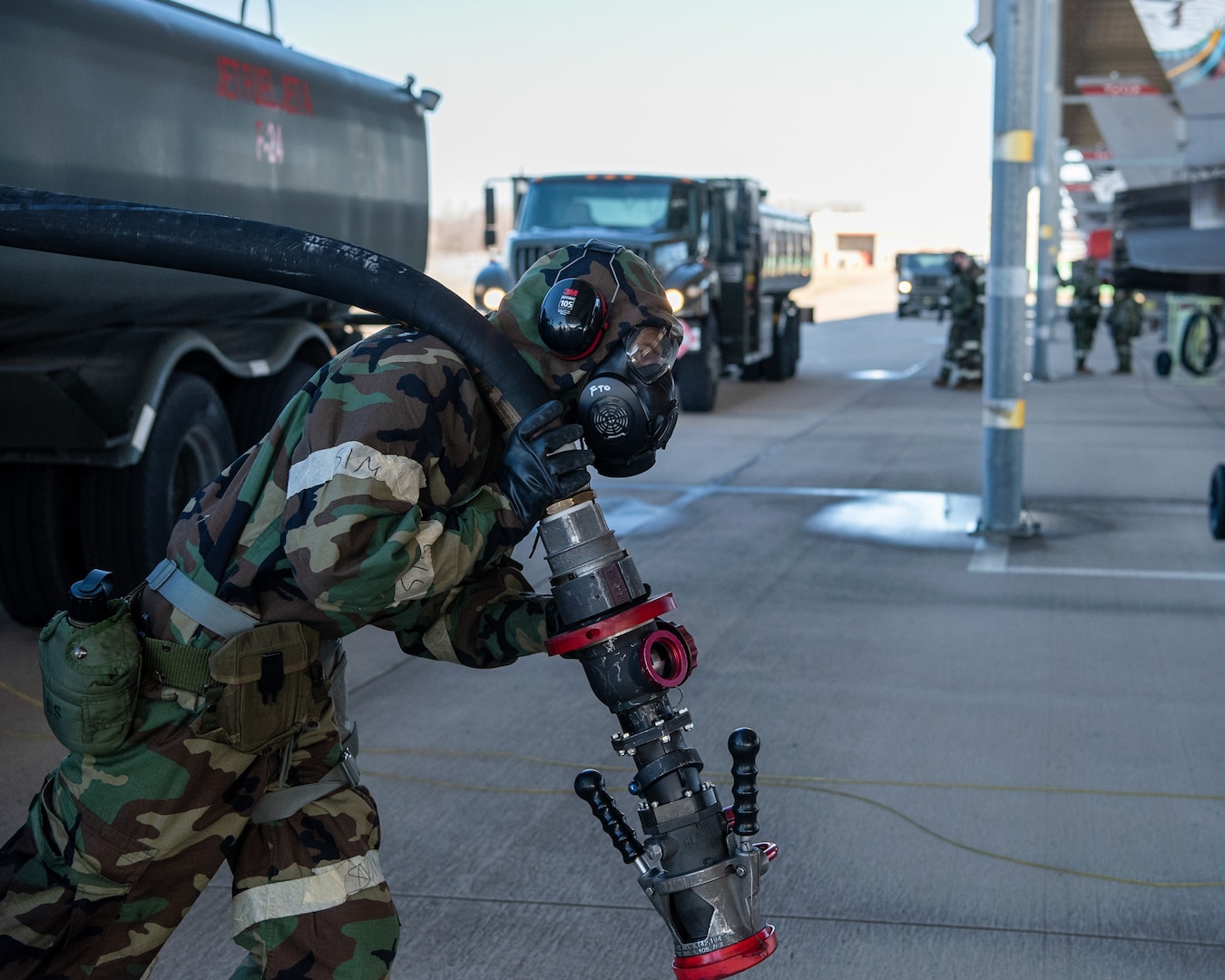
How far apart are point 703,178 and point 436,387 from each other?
14.3 m

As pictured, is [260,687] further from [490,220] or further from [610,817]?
[490,220]

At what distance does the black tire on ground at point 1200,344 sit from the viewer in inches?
642

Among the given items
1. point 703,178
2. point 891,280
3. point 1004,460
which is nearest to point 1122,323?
point 703,178

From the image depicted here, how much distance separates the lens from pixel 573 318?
7.91 feet

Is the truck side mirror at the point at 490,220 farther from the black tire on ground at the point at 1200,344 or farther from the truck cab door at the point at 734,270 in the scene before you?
the black tire on ground at the point at 1200,344

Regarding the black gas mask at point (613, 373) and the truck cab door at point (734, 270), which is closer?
the black gas mask at point (613, 373)

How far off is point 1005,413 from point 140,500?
4881 millimetres

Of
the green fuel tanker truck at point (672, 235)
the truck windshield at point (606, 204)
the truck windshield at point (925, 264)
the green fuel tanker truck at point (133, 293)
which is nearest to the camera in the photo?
the green fuel tanker truck at point (133, 293)

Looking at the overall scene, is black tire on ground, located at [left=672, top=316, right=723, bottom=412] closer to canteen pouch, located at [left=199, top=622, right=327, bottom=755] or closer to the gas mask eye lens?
the gas mask eye lens

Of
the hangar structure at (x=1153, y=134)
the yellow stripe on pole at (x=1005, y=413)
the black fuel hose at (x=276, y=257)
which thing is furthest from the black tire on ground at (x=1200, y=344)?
the black fuel hose at (x=276, y=257)

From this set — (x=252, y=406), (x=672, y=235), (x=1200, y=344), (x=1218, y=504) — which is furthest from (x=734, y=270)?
(x=252, y=406)

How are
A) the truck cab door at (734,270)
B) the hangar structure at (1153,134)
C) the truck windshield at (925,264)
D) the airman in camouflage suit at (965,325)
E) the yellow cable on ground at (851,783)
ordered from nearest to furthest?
the yellow cable on ground at (851,783)
the hangar structure at (1153,134)
the truck cab door at (734,270)
the airman in camouflage suit at (965,325)
the truck windshield at (925,264)

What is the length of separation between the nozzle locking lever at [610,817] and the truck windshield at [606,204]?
44.7 ft

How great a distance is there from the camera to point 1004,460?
27.3 ft
